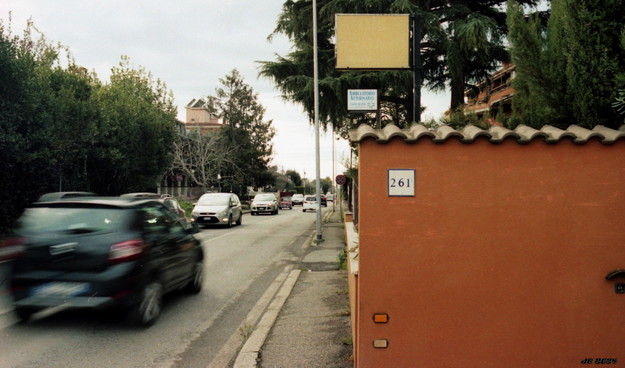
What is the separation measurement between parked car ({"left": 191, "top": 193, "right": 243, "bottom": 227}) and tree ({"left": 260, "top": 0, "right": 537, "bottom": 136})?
6.59 m

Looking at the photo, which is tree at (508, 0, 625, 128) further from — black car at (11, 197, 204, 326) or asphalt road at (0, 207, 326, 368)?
black car at (11, 197, 204, 326)

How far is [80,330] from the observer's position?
5707 millimetres

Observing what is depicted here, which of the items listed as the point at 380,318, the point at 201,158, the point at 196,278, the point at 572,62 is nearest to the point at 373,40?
the point at 572,62

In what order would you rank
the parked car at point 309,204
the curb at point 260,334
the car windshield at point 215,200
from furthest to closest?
the parked car at point 309,204 < the car windshield at point 215,200 < the curb at point 260,334

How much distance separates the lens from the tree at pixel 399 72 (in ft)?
47.2

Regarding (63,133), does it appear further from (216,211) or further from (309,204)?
(309,204)

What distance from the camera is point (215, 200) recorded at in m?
22.1

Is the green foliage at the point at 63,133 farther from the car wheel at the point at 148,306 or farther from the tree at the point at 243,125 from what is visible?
the tree at the point at 243,125

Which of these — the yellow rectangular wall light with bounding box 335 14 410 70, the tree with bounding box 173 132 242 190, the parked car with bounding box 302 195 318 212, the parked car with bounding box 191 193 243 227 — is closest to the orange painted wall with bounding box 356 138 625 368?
the yellow rectangular wall light with bounding box 335 14 410 70

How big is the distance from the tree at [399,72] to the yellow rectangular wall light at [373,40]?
794 cm

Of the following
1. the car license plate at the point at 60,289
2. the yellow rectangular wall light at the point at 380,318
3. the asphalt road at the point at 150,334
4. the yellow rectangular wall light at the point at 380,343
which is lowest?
the asphalt road at the point at 150,334

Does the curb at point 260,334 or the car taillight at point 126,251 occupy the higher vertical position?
the car taillight at point 126,251

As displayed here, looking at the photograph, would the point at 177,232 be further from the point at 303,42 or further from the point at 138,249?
the point at 303,42

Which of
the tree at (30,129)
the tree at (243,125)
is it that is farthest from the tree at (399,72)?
the tree at (243,125)
